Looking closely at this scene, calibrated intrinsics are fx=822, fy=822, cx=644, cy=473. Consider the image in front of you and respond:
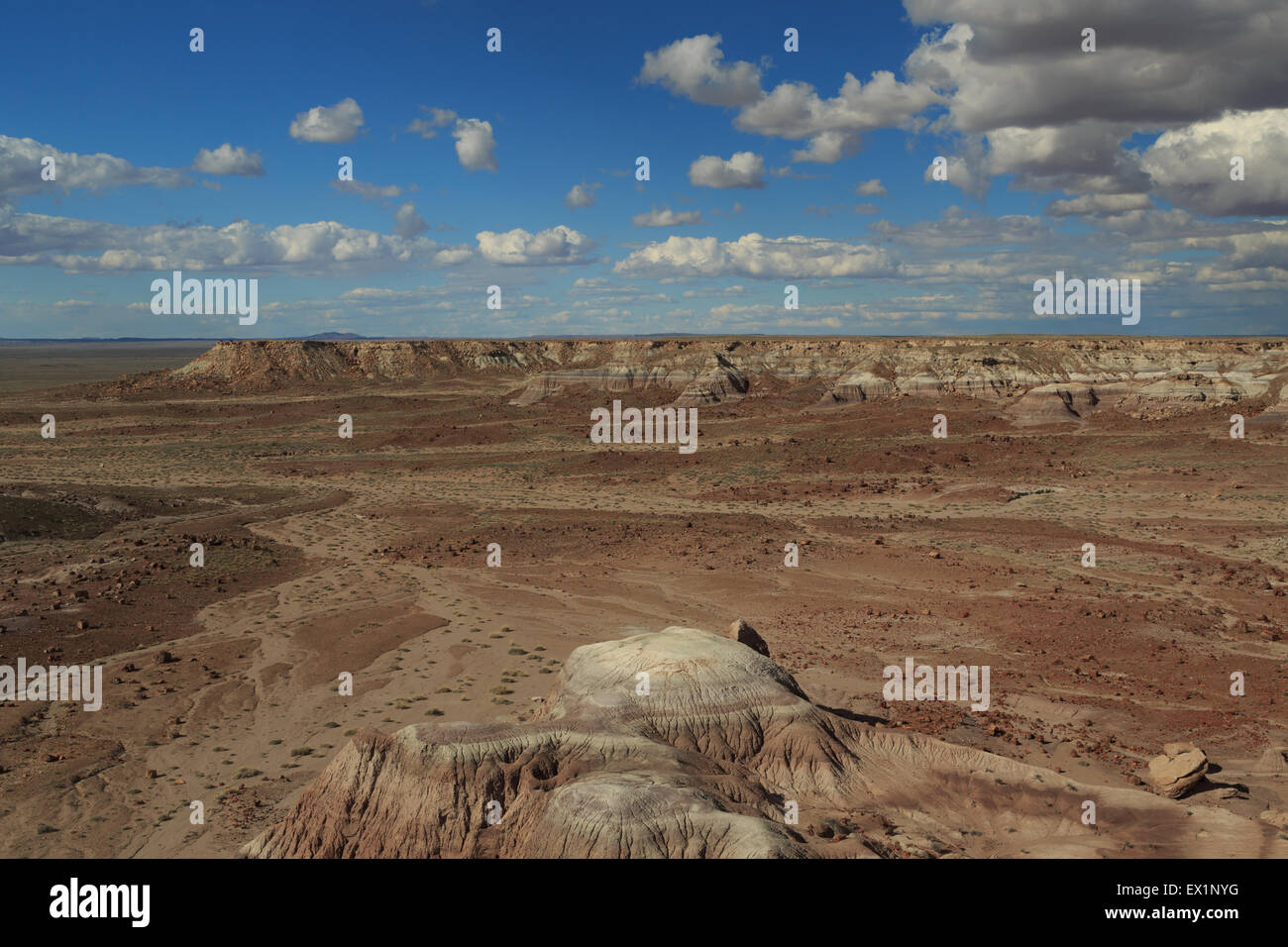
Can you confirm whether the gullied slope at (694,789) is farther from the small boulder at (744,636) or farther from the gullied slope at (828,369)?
the gullied slope at (828,369)

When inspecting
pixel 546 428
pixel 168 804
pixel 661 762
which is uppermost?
pixel 546 428

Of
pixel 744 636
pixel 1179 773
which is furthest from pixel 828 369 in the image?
pixel 1179 773

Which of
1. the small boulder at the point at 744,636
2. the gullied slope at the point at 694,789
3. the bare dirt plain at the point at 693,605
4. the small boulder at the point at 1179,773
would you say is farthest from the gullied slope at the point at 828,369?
the gullied slope at the point at 694,789

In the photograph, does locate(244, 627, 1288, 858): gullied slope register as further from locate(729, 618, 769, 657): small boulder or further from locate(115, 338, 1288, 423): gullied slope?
locate(115, 338, 1288, 423): gullied slope

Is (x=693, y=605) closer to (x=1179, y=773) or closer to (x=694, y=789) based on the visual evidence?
(x=1179, y=773)

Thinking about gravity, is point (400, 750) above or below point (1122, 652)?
above

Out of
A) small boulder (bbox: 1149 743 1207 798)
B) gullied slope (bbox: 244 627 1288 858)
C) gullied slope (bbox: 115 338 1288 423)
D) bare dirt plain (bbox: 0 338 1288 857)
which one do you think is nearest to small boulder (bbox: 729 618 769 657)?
bare dirt plain (bbox: 0 338 1288 857)

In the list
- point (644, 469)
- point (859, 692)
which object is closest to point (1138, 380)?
point (644, 469)
